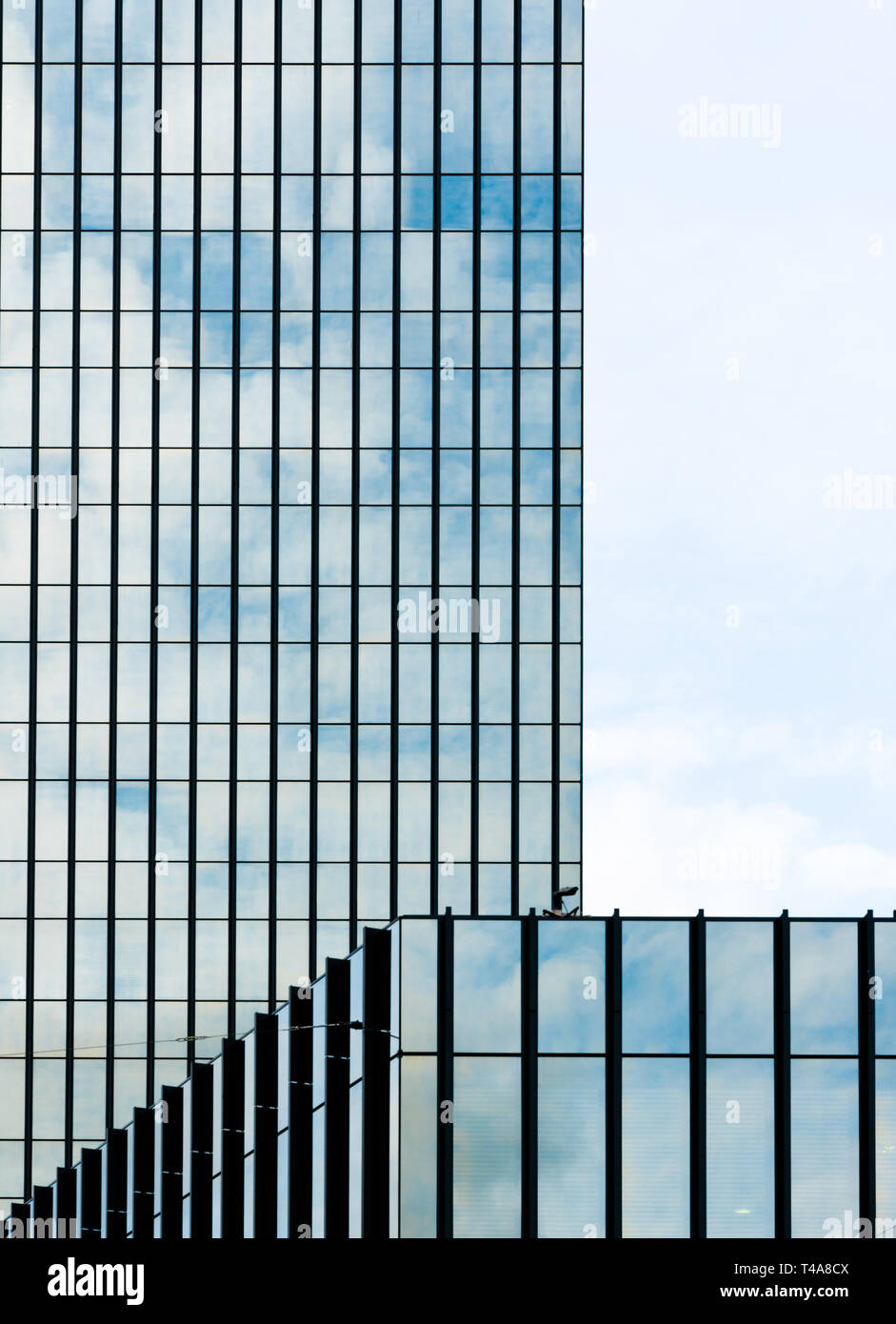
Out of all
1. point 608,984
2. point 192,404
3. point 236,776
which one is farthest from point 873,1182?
point 192,404

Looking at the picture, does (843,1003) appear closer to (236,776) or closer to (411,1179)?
(411,1179)

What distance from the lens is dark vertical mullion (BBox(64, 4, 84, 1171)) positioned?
55781 mm

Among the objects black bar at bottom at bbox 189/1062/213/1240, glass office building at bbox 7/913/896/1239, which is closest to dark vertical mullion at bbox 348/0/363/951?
black bar at bottom at bbox 189/1062/213/1240

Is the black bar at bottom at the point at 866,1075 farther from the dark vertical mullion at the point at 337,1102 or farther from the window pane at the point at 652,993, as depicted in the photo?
the dark vertical mullion at the point at 337,1102

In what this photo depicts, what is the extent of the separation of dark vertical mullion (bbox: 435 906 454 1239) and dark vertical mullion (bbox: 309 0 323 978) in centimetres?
2758

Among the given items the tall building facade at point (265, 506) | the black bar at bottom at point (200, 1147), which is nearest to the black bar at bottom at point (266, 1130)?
the black bar at bottom at point (200, 1147)

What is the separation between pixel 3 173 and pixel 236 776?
2324 centimetres

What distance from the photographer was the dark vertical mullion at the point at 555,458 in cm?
5678

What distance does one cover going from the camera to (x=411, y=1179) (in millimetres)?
28328

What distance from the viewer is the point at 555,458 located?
2287 inches

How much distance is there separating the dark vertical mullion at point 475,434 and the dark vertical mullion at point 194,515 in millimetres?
9475

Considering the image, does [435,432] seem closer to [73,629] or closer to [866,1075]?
[73,629]

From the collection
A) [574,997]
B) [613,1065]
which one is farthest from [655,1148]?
[574,997]

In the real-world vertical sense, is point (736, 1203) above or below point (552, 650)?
below
